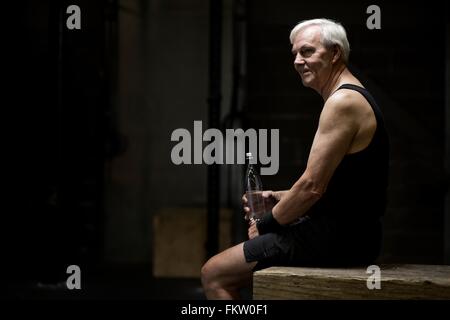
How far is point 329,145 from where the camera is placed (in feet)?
7.04

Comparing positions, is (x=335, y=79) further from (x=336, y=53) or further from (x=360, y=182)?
(x=360, y=182)

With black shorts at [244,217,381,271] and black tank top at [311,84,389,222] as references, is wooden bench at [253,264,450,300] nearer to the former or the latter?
black shorts at [244,217,381,271]

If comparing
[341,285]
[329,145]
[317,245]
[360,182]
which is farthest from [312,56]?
[341,285]

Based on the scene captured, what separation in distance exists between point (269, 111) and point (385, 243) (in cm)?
139

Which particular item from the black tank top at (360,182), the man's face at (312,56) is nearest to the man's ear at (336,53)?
the man's face at (312,56)

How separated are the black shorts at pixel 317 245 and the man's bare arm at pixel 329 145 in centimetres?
13

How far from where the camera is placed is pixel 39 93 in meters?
5.30

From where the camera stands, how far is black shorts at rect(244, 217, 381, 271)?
7.35 ft

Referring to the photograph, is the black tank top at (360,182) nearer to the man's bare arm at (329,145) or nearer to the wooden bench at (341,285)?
the man's bare arm at (329,145)

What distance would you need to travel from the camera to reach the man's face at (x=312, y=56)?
2330 millimetres

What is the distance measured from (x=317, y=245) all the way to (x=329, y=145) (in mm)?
362

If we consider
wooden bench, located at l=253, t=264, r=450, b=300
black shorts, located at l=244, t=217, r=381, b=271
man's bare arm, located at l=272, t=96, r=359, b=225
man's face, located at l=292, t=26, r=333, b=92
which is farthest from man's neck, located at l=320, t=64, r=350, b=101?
wooden bench, located at l=253, t=264, r=450, b=300

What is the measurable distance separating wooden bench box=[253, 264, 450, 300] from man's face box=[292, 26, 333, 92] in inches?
27.4
